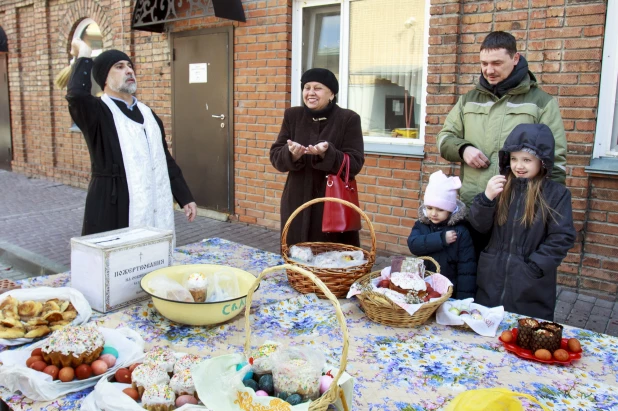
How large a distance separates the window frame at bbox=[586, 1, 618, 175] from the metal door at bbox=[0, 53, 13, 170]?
35.3 feet

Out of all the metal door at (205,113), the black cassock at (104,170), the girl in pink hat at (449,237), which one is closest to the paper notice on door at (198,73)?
the metal door at (205,113)

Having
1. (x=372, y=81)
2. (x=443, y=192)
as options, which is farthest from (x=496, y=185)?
(x=372, y=81)

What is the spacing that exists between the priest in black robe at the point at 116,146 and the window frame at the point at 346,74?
285 centimetres

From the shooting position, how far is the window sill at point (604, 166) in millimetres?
4000

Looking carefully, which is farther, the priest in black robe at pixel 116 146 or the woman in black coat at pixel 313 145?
the woman in black coat at pixel 313 145

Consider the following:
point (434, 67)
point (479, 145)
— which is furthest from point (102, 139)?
point (434, 67)

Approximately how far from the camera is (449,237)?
260cm

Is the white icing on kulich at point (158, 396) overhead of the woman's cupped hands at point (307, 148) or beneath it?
beneath

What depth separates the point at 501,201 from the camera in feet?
8.13

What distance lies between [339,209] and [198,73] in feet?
15.0

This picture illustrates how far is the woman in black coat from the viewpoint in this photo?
3146mm

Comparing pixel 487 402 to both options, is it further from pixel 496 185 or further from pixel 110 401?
pixel 496 185

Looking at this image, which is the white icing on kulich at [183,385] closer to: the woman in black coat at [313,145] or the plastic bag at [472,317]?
the plastic bag at [472,317]

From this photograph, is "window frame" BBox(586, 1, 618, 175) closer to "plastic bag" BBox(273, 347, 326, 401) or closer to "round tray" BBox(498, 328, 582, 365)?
"round tray" BBox(498, 328, 582, 365)
